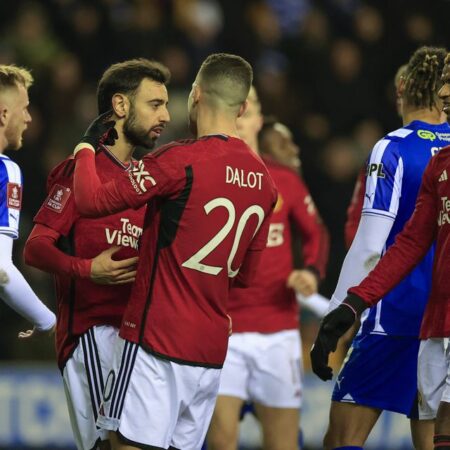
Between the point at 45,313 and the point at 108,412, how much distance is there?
2.16ft

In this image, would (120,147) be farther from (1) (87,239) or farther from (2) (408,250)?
(2) (408,250)

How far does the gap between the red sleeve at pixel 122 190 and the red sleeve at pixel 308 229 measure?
2.82 metres

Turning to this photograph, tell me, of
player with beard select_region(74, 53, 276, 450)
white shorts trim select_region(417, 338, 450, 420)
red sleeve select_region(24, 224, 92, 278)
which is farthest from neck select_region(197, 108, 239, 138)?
white shorts trim select_region(417, 338, 450, 420)

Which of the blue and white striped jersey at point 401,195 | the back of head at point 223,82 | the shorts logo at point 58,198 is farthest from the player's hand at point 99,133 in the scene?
the blue and white striped jersey at point 401,195

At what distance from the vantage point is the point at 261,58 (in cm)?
1198

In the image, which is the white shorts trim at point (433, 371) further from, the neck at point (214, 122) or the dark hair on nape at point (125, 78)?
the dark hair on nape at point (125, 78)

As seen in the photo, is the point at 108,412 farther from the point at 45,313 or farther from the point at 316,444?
the point at 316,444

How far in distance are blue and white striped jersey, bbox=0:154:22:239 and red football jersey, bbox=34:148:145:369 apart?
11 cm

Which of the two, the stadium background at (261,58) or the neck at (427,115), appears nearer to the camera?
the neck at (427,115)

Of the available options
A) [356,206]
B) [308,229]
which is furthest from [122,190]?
[308,229]

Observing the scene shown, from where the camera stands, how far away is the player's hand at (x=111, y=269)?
5.20 metres

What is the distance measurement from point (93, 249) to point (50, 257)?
0.22 meters

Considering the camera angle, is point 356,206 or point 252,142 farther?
point 252,142

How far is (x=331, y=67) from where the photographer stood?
460 inches
